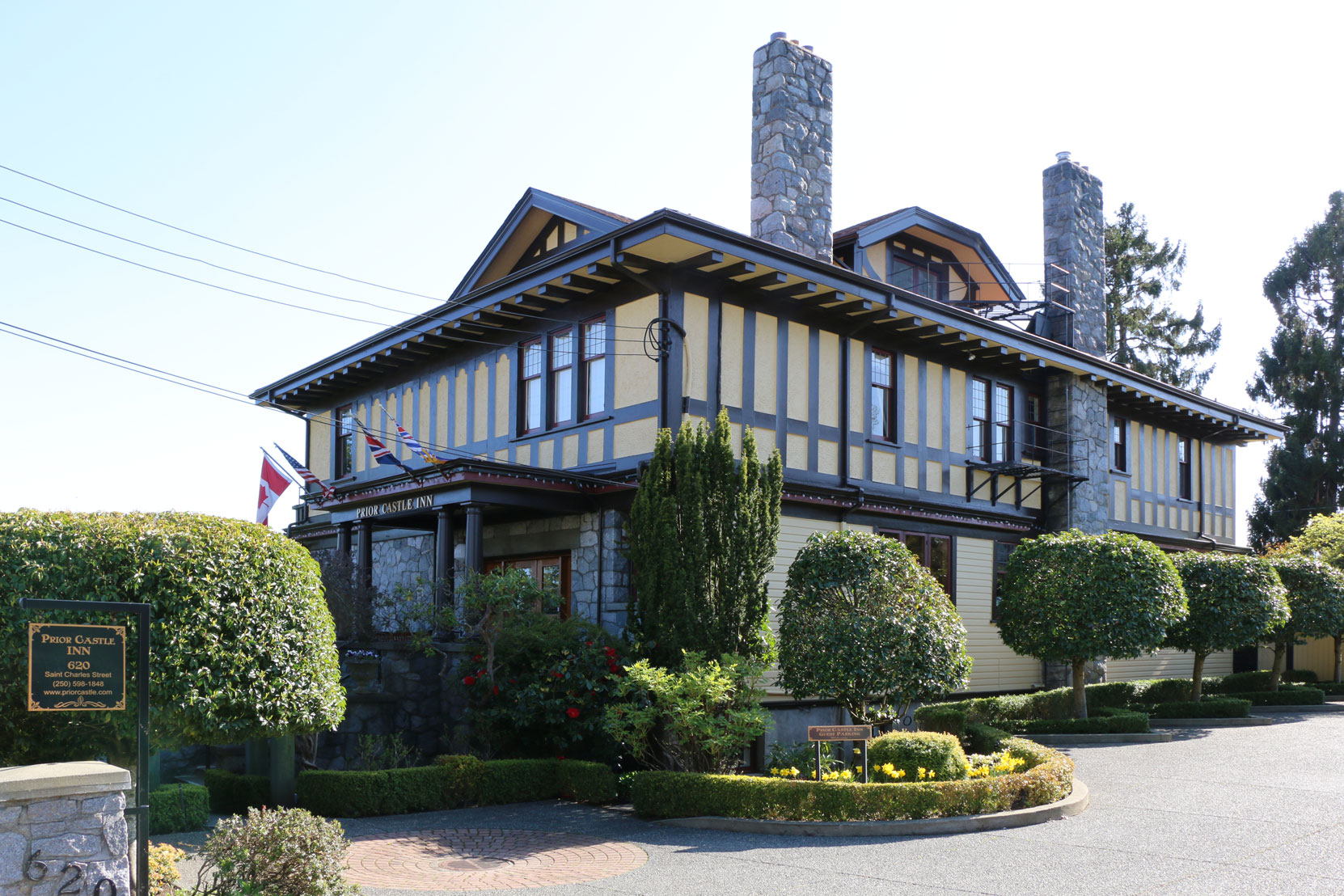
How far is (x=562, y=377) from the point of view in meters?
17.8

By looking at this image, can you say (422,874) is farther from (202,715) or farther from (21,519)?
(21,519)

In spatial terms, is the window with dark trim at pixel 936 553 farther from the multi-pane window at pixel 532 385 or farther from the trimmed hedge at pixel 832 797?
the trimmed hedge at pixel 832 797

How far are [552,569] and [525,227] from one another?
6.52 metres

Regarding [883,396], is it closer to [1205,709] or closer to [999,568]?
[999,568]

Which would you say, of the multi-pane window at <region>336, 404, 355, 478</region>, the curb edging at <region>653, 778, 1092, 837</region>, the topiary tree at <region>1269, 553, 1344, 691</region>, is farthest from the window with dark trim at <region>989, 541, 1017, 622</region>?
the multi-pane window at <region>336, 404, 355, 478</region>

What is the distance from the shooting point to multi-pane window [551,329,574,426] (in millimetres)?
17609

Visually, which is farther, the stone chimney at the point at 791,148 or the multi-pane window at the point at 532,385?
the multi-pane window at the point at 532,385

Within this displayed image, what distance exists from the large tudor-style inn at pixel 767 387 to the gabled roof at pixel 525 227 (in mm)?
46

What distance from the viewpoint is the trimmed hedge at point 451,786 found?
1182cm

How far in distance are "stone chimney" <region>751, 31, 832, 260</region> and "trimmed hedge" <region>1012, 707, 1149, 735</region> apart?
8830 millimetres

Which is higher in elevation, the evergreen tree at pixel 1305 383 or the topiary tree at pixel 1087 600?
the evergreen tree at pixel 1305 383

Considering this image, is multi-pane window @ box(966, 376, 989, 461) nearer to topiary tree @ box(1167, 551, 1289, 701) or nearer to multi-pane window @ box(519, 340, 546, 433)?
topiary tree @ box(1167, 551, 1289, 701)

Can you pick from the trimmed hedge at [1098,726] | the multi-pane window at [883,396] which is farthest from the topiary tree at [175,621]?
the trimmed hedge at [1098,726]

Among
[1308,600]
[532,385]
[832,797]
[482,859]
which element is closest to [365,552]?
[532,385]
